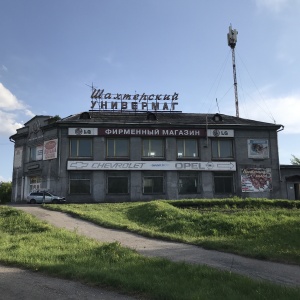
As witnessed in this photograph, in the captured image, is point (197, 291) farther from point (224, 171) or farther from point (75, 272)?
point (224, 171)

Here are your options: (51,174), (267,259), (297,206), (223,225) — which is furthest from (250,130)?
(267,259)

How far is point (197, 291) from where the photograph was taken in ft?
20.6

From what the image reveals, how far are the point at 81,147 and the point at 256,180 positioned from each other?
57.4ft

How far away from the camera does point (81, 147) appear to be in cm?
3575

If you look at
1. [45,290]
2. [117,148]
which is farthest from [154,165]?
[45,290]

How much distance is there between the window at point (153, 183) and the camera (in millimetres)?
35562

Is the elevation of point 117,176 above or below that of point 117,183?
above

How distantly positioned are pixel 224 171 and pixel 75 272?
29.8m

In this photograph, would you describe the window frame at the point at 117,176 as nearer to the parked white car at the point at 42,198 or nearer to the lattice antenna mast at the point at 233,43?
the parked white car at the point at 42,198

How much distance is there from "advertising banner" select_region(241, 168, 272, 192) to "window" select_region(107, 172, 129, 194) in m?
11.6

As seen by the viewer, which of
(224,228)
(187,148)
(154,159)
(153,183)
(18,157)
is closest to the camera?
(224,228)

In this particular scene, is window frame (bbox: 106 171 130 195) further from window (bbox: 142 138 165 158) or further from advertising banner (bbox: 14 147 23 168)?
advertising banner (bbox: 14 147 23 168)

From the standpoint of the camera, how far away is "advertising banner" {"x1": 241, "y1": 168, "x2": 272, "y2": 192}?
36219 mm

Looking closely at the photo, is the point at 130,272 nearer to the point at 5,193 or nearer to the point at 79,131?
the point at 79,131
